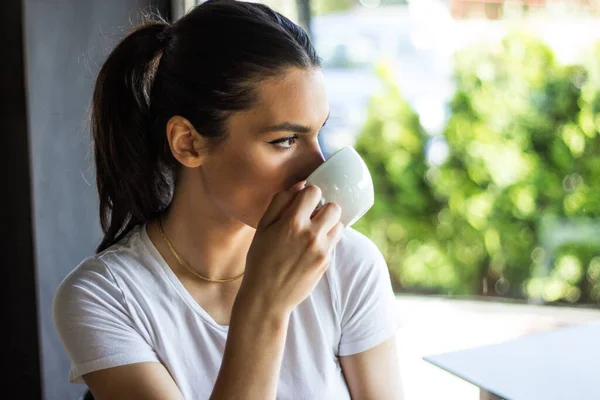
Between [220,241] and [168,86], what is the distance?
0.29m

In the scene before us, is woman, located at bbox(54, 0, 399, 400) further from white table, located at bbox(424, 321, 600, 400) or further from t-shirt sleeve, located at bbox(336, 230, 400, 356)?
white table, located at bbox(424, 321, 600, 400)

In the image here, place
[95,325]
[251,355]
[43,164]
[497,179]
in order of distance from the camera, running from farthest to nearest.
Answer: [497,179], [43,164], [95,325], [251,355]

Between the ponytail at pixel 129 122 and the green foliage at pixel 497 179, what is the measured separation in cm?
164

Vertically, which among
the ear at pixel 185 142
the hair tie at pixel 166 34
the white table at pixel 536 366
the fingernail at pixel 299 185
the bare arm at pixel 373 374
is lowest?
the bare arm at pixel 373 374

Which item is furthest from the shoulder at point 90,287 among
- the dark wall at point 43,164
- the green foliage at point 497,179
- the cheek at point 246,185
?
the green foliage at point 497,179

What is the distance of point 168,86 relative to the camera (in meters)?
1.16

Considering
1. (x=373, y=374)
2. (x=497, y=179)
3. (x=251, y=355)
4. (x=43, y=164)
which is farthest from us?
(x=497, y=179)

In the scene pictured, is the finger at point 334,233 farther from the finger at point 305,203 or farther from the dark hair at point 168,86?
the dark hair at point 168,86

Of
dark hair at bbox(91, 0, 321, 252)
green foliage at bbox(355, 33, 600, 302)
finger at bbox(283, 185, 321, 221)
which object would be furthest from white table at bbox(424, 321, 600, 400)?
green foliage at bbox(355, 33, 600, 302)

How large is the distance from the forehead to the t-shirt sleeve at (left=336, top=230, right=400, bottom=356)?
0.29 m

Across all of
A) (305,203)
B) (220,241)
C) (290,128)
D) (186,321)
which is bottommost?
(186,321)

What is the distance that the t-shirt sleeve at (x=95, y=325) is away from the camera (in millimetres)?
1060

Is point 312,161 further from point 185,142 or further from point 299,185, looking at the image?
point 185,142

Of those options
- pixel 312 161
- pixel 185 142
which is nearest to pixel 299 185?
pixel 312 161
